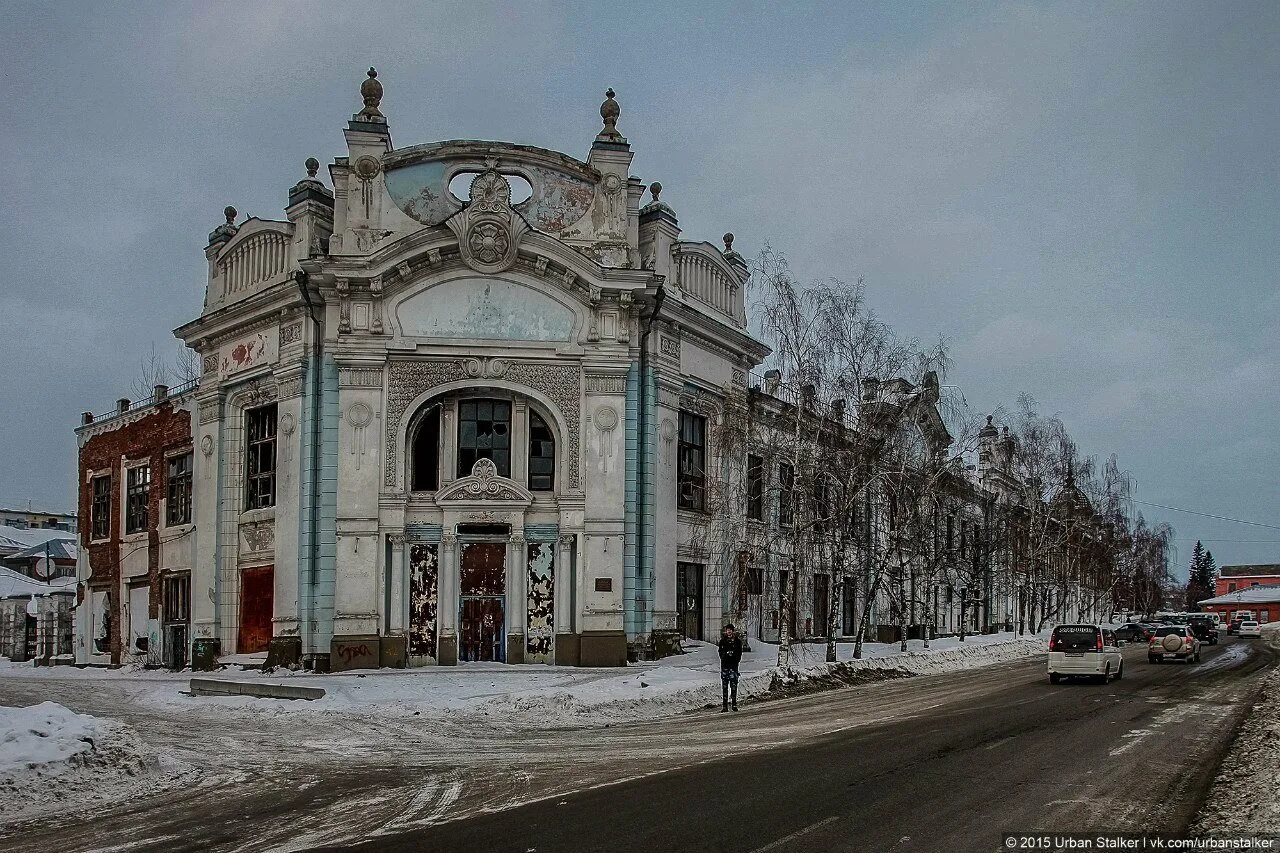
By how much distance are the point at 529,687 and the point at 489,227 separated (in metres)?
12.0

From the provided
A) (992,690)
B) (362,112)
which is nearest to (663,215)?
(362,112)

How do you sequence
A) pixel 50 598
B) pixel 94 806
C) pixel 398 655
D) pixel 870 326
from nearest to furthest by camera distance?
pixel 94 806 → pixel 398 655 → pixel 870 326 → pixel 50 598

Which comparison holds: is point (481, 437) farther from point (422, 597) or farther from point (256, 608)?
point (256, 608)

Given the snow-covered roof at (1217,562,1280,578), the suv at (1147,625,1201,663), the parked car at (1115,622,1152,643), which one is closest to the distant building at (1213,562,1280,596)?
the snow-covered roof at (1217,562,1280,578)

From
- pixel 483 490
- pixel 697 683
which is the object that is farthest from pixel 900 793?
pixel 483 490

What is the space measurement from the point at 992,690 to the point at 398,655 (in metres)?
14.4

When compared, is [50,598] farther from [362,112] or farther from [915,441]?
[915,441]

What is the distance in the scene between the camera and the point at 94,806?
1186 cm

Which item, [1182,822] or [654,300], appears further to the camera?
[654,300]

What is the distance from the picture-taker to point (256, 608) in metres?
32.4

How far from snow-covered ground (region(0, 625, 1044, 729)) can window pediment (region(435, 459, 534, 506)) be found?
13.7ft

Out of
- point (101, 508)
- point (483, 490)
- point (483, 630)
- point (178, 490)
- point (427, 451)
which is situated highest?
point (427, 451)

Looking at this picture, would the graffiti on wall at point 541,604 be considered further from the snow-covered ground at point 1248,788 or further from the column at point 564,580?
the snow-covered ground at point 1248,788

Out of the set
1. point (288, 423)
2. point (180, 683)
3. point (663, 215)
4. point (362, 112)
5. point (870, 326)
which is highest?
point (362, 112)
